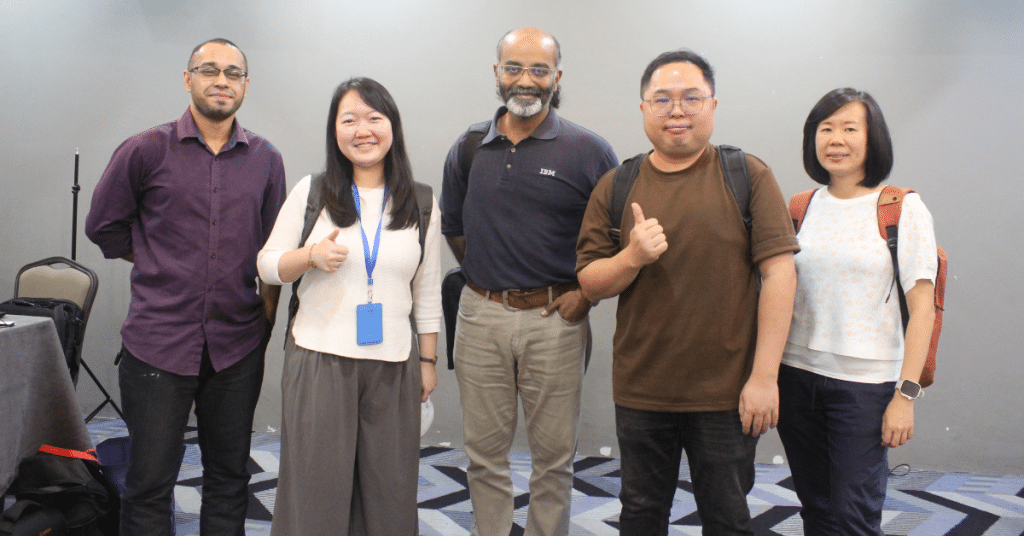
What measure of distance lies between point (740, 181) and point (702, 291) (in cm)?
29

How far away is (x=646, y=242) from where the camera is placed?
1.54m

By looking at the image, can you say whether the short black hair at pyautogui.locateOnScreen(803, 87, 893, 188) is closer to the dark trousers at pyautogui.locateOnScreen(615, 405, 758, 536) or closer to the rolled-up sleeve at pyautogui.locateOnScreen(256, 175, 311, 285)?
the dark trousers at pyautogui.locateOnScreen(615, 405, 758, 536)

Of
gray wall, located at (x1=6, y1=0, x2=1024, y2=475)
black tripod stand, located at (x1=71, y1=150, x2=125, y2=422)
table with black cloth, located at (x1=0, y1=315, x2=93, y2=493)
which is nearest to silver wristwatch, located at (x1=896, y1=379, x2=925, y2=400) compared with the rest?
gray wall, located at (x1=6, y1=0, x2=1024, y2=475)

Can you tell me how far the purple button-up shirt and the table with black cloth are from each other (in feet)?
2.24

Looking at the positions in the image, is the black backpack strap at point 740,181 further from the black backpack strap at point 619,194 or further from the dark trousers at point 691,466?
the dark trousers at point 691,466

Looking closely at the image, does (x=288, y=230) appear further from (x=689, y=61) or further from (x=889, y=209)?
(x=889, y=209)

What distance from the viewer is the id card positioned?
1.78 m

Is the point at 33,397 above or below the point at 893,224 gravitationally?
below

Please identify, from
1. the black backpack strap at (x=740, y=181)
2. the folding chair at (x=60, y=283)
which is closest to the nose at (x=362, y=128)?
the black backpack strap at (x=740, y=181)

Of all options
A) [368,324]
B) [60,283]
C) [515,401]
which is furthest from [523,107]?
[60,283]

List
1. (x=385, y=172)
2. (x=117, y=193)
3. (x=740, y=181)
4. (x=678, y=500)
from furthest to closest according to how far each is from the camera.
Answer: (x=678, y=500) → (x=117, y=193) → (x=385, y=172) → (x=740, y=181)

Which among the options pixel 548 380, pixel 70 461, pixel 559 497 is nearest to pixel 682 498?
pixel 559 497

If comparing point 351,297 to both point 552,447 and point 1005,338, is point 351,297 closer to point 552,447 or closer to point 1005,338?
point 552,447

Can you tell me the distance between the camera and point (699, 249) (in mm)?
1630
